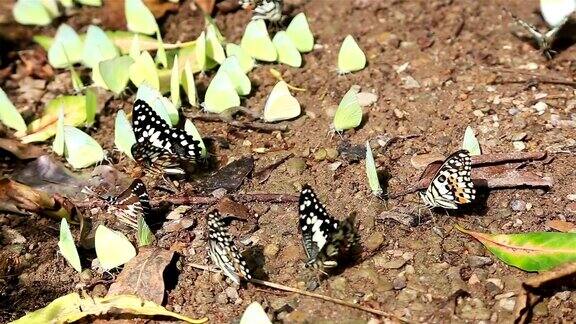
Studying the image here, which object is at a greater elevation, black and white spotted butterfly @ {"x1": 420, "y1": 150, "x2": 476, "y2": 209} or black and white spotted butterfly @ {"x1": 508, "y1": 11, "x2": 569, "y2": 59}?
black and white spotted butterfly @ {"x1": 420, "y1": 150, "x2": 476, "y2": 209}

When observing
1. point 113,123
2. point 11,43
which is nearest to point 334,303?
point 113,123

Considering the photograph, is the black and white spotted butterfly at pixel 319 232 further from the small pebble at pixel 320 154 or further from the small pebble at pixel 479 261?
the small pebble at pixel 320 154

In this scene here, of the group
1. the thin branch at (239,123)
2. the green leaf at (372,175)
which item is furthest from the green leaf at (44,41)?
the green leaf at (372,175)

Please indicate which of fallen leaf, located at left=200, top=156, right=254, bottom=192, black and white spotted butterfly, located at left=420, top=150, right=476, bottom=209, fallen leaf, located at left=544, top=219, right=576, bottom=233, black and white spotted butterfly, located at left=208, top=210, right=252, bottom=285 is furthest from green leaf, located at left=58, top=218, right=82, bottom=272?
fallen leaf, located at left=544, top=219, right=576, bottom=233

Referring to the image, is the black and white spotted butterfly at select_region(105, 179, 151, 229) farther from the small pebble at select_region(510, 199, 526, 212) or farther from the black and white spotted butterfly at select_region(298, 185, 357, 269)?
the small pebble at select_region(510, 199, 526, 212)

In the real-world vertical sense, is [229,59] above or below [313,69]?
above

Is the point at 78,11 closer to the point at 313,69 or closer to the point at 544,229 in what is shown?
the point at 313,69
